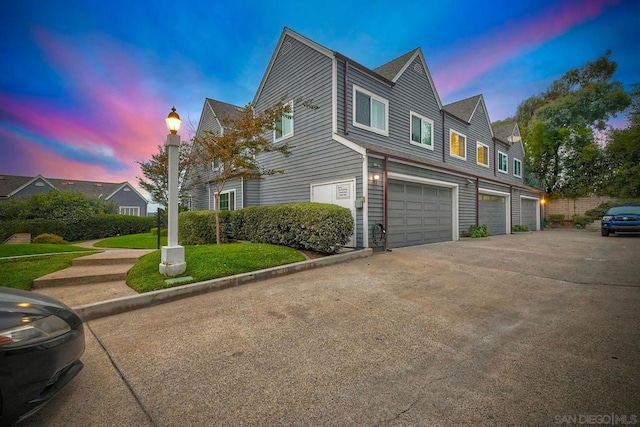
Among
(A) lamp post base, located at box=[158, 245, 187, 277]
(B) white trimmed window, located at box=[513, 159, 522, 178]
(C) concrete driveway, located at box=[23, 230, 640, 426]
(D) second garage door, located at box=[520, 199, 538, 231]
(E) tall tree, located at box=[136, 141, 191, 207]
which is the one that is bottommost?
(C) concrete driveway, located at box=[23, 230, 640, 426]

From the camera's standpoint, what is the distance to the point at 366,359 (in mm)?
2326

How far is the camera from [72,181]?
30.1m

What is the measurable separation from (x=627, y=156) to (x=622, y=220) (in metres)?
13.0

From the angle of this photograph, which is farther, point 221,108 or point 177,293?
point 221,108

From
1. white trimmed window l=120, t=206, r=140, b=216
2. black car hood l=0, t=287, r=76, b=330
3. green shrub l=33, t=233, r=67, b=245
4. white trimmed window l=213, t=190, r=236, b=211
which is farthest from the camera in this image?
white trimmed window l=120, t=206, r=140, b=216

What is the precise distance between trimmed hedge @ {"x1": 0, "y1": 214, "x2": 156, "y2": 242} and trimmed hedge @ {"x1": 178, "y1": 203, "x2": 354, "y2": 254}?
9659 millimetres

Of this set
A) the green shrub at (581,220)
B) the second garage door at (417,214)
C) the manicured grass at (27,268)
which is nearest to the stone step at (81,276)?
the manicured grass at (27,268)

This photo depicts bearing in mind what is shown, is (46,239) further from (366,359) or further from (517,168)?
(517,168)

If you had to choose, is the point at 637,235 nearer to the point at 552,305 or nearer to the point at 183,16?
the point at 552,305

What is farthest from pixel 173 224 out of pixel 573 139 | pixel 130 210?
pixel 130 210

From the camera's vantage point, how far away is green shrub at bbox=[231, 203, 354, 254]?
656 cm

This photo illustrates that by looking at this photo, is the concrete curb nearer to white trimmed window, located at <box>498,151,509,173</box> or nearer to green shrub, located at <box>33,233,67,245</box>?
green shrub, located at <box>33,233,67,245</box>

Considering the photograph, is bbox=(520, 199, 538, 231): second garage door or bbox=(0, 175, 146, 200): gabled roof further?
bbox=(0, 175, 146, 200): gabled roof

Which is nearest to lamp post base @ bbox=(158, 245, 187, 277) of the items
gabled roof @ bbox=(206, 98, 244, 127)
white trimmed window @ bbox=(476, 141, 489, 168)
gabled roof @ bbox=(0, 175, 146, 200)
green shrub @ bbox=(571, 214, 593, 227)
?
gabled roof @ bbox=(206, 98, 244, 127)
